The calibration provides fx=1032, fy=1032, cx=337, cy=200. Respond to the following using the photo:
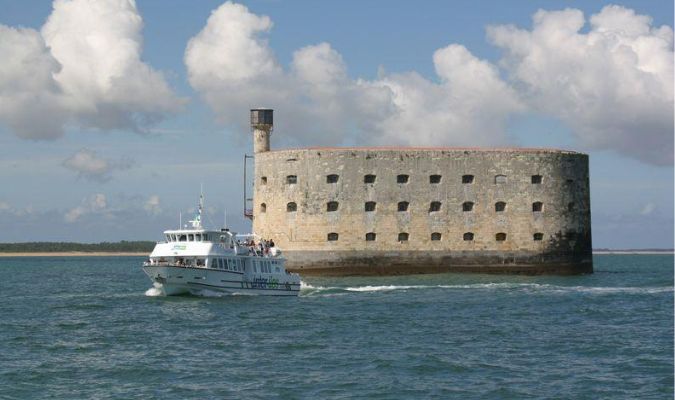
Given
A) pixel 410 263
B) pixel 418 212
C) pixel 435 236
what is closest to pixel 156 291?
pixel 410 263

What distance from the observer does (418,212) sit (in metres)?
47.1

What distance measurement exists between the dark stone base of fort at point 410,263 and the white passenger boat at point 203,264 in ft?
31.5

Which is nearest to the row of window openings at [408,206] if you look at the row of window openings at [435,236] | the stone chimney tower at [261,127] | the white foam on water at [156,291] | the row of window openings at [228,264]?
the row of window openings at [435,236]

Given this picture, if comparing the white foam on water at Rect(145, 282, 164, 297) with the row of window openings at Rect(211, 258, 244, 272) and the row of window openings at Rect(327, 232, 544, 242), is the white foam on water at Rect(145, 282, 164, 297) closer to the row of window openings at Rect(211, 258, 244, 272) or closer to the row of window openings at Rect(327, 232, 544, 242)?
the row of window openings at Rect(211, 258, 244, 272)

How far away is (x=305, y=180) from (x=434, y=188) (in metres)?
5.92

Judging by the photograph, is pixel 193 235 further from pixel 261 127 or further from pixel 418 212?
pixel 261 127

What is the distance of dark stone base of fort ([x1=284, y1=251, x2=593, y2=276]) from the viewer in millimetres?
46688

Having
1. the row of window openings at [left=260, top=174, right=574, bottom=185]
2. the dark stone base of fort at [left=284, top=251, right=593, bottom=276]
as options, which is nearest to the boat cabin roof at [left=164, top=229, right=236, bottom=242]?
the dark stone base of fort at [left=284, top=251, right=593, bottom=276]

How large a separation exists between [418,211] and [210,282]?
1421 centimetres

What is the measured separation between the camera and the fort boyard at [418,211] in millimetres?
46844

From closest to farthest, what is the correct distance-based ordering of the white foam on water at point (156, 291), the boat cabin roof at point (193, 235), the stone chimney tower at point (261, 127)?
the boat cabin roof at point (193, 235)
the white foam on water at point (156, 291)
the stone chimney tower at point (261, 127)

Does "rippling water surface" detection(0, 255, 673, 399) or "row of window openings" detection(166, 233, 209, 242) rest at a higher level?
"row of window openings" detection(166, 233, 209, 242)

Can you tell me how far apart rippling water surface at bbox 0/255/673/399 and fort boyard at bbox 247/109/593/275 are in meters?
7.13

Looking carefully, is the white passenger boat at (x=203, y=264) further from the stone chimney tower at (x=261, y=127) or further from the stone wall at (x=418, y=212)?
the stone chimney tower at (x=261, y=127)
